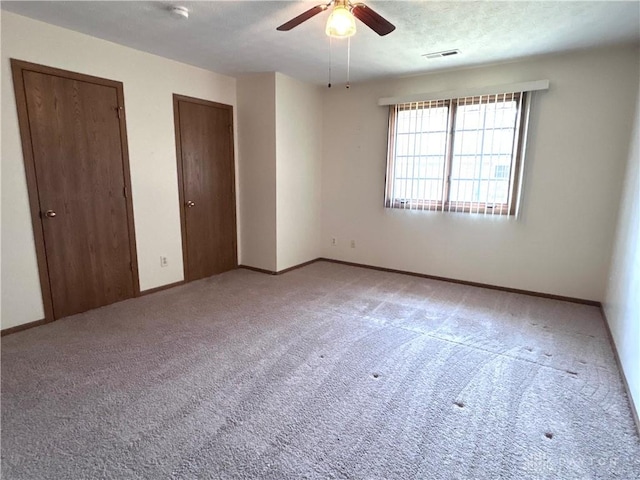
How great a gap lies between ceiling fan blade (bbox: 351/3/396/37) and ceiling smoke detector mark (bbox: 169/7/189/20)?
1.25 metres

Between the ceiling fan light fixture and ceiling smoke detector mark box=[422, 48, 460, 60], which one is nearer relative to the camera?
the ceiling fan light fixture

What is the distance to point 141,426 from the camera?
180 centimetres

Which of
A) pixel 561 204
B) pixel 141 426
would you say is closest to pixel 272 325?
pixel 141 426

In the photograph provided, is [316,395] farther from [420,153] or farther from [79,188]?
[420,153]

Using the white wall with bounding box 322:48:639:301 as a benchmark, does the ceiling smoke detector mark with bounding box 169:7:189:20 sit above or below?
above

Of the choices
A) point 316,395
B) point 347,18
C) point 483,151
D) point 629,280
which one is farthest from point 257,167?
point 629,280

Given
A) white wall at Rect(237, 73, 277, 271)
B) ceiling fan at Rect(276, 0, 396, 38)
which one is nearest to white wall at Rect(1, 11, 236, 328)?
white wall at Rect(237, 73, 277, 271)

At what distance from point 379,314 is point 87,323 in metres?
2.69

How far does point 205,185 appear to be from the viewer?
4.27m

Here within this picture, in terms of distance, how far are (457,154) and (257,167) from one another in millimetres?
2517

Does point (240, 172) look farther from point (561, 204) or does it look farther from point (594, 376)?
point (594, 376)

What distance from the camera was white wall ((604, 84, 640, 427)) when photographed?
2.11 m

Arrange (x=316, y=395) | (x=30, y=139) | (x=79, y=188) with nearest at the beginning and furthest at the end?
(x=316, y=395)
(x=30, y=139)
(x=79, y=188)

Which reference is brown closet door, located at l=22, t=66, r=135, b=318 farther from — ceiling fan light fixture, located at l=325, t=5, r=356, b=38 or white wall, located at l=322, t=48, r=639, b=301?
white wall, located at l=322, t=48, r=639, b=301
